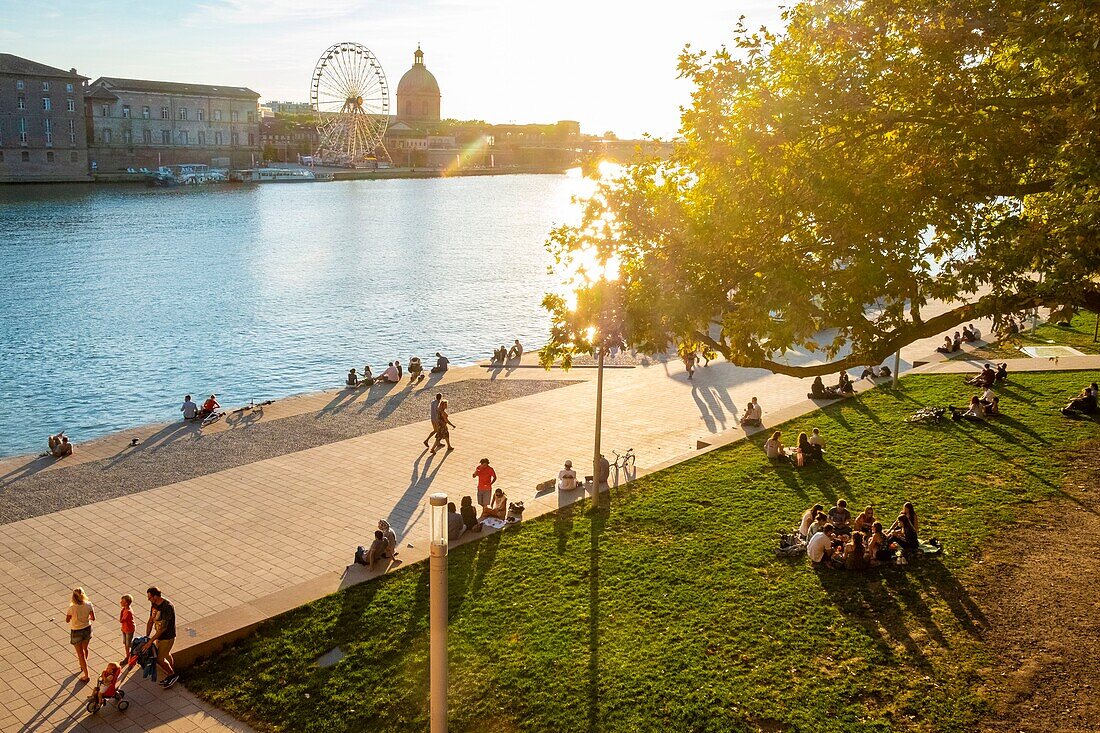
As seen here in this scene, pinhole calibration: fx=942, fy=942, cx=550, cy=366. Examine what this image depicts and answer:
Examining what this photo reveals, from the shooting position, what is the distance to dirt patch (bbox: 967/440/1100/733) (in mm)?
10516

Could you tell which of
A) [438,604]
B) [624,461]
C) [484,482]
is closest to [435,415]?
[624,461]

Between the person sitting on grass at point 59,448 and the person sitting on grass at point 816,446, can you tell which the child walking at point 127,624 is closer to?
the person sitting on grass at point 816,446

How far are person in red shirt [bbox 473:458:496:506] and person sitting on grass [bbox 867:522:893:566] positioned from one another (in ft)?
23.7

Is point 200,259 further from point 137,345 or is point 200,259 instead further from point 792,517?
point 792,517

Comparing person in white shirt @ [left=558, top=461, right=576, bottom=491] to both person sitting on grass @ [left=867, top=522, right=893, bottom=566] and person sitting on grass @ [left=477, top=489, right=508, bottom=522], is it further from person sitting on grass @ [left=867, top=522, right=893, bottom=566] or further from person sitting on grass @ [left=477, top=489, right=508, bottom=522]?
person sitting on grass @ [left=867, top=522, right=893, bottom=566]

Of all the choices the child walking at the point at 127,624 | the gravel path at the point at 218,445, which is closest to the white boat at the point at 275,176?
the gravel path at the point at 218,445

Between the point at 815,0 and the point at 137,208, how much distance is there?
387ft

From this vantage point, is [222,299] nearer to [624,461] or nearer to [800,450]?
[624,461]

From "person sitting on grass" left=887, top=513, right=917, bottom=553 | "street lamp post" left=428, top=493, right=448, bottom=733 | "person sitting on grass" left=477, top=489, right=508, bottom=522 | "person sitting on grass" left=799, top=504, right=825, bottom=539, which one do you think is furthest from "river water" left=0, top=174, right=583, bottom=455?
"street lamp post" left=428, top=493, right=448, bottom=733

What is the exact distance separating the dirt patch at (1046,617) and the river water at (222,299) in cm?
984

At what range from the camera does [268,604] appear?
13.6 meters

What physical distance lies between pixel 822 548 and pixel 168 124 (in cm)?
15961

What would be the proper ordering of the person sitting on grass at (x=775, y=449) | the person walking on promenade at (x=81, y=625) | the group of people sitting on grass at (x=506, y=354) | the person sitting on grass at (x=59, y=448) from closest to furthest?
the person walking on promenade at (x=81, y=625), the person sitting on grass at (x=775, y=449), the person sitting on grass at (x=59, y=448), the group of people sitting on grass at (x=506, y=354)

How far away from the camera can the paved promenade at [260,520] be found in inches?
488
